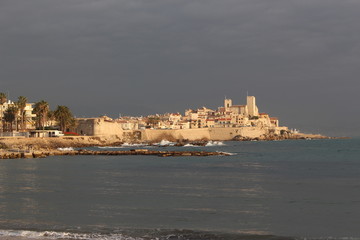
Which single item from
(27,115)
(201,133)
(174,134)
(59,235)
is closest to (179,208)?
(59,235)

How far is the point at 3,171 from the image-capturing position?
31.8 metres

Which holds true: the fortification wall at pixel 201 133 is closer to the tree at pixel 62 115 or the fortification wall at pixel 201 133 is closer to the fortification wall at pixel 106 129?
the fortification wall at pixel 106 129

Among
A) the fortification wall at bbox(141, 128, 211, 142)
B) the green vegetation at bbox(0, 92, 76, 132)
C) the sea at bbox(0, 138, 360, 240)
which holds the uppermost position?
the green vegetation at bbox(0, 92, 76, 132)

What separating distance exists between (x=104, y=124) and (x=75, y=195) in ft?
263

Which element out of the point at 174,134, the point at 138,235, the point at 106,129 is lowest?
the point at 138,235

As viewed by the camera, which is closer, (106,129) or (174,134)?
(106,129)

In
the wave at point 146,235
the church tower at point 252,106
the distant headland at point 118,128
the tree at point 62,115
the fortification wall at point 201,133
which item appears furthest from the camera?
the church tower at point 252,106

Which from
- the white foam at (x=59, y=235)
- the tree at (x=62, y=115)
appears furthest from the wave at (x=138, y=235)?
the tree at (x=62, y=115)

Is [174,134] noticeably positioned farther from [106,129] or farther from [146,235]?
[146,235]

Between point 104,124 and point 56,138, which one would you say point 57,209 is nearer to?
point 56,138

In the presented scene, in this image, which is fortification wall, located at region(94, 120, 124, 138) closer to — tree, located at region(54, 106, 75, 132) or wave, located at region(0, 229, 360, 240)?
tree, located at region(54, 106, 75, 132)

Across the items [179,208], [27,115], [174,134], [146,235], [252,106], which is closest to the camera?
[146,235]

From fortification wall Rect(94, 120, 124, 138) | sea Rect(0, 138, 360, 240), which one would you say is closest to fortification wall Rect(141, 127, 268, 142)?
fortification wall Rect(94, 120, 124, 138)

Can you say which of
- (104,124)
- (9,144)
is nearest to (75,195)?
(9,144)
